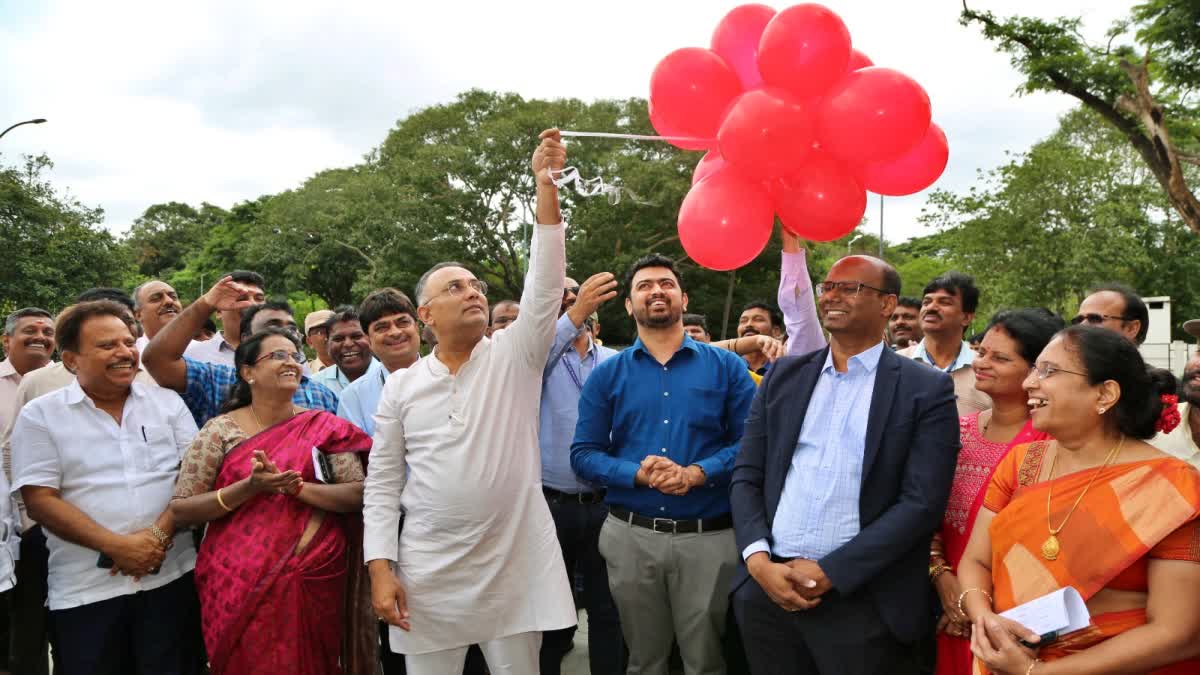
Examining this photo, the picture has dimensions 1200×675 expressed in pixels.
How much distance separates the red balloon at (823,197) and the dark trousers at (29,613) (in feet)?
12.5

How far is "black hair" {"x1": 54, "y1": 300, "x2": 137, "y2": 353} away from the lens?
3.21 meters

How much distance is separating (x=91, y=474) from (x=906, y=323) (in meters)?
4.70

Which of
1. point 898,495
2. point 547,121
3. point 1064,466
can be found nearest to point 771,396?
point 898,495

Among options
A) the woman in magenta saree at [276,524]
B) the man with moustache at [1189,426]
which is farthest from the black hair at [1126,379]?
the woman in magenta saree at [276,524]

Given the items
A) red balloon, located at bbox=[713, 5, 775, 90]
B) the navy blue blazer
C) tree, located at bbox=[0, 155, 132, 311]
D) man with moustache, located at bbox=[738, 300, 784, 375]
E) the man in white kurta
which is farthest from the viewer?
tree, located at bbox=[0, 155, 132, 311]

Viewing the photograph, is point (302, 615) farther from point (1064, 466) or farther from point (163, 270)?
point (163, 270)

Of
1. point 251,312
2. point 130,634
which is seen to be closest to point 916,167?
point 130,634

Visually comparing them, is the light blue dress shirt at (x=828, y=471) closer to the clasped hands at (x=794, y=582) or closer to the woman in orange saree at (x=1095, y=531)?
the clasped hands at (x=794, y=582)

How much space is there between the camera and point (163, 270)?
2579 inches

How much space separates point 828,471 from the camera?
271 cm

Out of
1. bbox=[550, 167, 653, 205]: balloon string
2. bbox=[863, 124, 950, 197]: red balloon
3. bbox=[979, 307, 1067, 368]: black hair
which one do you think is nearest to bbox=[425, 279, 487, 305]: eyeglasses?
bbox=[550, 167, 653, 205]: balloon string

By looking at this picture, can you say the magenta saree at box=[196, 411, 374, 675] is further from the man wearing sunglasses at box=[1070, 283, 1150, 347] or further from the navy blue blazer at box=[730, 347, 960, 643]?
the man wearing sunglasses at box=[1070, 283, 1150, 347]

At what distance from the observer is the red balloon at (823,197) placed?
2.98m

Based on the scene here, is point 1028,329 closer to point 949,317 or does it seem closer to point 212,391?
point 949,317
